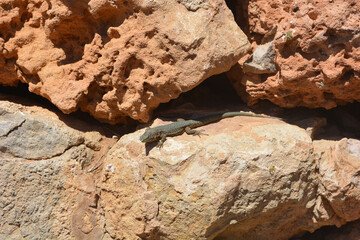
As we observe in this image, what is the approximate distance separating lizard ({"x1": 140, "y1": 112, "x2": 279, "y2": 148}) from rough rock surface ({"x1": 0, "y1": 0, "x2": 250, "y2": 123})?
11.0 inches

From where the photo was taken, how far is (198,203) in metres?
3.48

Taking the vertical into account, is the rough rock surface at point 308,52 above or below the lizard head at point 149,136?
above

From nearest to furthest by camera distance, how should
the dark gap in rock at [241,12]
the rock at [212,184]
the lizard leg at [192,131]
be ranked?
the rock at [212,184] → the lizard leg at [192,131] → the dark gap in rock at [241,12]

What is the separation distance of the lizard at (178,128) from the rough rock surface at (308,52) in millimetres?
500

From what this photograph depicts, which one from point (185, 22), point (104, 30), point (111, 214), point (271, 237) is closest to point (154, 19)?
point (185, 22)

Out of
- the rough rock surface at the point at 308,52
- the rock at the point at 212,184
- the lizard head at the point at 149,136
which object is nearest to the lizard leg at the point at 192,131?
the rock at the point at 212,184

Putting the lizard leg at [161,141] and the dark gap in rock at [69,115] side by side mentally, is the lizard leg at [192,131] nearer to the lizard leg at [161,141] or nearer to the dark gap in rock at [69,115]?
the lizard leg at [161,141]

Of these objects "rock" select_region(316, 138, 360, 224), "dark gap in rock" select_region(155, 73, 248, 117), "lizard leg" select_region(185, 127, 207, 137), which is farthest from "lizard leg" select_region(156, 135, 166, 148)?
"rock" select_region(316, 138, 360, 224)

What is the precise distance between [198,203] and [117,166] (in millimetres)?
1070

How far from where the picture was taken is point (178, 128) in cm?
429

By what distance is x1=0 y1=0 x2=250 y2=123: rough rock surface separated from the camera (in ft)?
12.3

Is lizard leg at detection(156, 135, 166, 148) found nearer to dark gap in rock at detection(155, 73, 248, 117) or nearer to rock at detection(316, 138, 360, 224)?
dark gap in rock at detection(155, 73, 248, 117)

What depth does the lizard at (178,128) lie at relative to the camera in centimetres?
394

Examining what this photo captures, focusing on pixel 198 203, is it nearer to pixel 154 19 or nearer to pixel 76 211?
pixel 76 211
